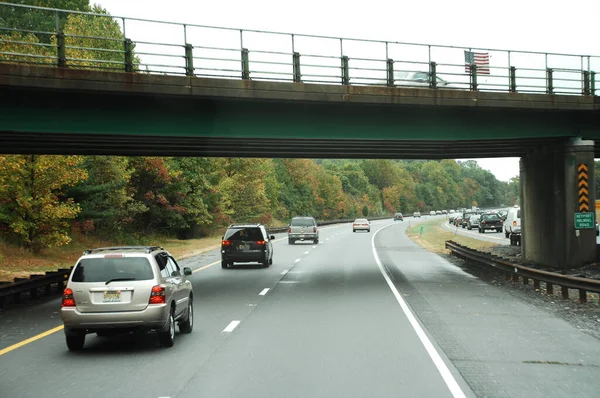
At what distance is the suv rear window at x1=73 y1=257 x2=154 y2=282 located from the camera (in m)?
10.6

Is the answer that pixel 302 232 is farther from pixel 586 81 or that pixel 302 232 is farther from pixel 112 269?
pixel 112 269

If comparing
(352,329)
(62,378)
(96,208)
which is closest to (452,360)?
(352,329)

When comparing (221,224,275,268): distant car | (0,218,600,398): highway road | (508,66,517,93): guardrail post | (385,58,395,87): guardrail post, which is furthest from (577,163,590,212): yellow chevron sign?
(221,224,275,268): distant car

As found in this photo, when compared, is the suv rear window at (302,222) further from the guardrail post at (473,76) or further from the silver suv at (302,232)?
the guardrail post at (473,76)

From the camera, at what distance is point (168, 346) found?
36.2 feet

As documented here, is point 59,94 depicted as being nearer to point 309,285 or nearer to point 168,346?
point 309,285

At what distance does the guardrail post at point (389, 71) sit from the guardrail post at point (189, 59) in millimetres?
6087

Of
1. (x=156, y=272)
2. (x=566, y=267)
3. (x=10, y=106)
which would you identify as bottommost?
(x=566, y=267)

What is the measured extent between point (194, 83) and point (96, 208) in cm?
2920

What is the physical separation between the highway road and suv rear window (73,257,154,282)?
113cm

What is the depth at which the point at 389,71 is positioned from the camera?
22641mm

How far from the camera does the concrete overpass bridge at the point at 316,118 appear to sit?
18859 millimetres

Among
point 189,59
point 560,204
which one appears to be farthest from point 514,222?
point 189,59

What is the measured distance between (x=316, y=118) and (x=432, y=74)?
4221 mm
